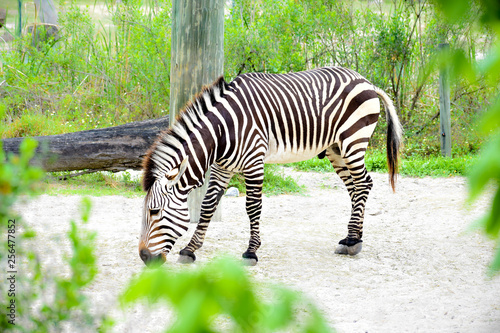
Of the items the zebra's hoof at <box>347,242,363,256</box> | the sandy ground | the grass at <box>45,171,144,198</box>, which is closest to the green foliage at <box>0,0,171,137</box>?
the grass at <box>45,171,144,198</box>

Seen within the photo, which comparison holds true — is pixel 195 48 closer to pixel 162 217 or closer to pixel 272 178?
pixel 162 217

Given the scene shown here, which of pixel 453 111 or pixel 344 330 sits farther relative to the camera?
pixel 453 111

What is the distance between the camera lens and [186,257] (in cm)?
448

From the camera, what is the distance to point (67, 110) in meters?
9.93

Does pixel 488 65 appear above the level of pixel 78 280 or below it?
above

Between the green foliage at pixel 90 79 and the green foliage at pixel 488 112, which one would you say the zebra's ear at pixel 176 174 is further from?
the green foliage at pixel 90 79

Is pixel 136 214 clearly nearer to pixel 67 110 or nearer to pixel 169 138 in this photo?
pixel 169 138

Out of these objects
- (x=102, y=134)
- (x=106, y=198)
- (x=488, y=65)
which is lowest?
(x=106, y=198)

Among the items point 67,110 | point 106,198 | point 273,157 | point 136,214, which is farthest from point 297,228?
point 67,110

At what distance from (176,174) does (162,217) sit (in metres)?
0.36

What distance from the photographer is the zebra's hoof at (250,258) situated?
4.43m

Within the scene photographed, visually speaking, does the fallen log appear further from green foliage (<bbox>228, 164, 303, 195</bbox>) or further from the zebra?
the zebra

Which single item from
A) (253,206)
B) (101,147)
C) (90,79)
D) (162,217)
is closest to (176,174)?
(162,217)

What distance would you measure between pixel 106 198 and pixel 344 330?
429 cm
